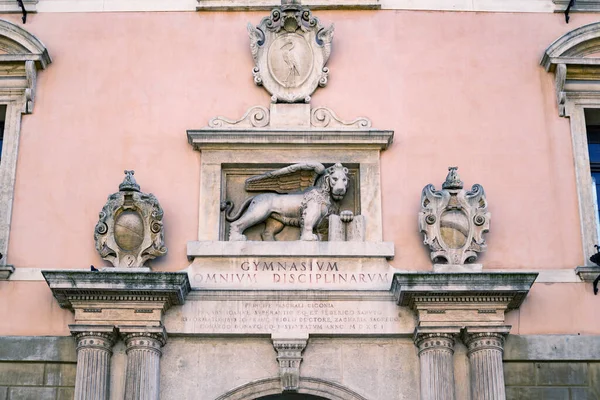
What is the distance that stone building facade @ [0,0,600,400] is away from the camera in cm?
1494

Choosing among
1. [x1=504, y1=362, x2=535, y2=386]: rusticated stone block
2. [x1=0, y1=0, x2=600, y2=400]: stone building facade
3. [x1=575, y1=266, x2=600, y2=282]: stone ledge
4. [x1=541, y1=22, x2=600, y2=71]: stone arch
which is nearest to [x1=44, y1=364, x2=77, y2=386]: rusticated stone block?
[x1=0, y1=0, x2=600, y2=400]: stone building facade

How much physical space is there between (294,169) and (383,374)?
282 centimetres

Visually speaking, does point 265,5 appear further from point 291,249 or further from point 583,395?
point 583,395

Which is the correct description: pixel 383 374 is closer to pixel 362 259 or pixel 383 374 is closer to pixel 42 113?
pixel 362 259

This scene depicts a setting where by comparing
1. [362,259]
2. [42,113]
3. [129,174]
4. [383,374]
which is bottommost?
[383,374]

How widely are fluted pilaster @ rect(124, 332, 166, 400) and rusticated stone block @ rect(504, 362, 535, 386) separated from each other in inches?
162

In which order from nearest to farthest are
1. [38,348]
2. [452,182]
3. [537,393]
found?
[537,393], [38,348], [452,182]

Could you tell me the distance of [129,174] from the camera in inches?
618

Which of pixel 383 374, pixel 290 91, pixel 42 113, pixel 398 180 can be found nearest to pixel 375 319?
pixel 383 374

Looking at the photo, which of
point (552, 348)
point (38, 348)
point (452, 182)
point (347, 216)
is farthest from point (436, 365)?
point (38, 348)

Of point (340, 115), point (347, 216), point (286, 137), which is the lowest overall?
point (347, 216)

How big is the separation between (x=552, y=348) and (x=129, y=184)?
5.49 meters

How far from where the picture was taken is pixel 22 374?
14977 mm

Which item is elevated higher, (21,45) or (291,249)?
(21,45)
